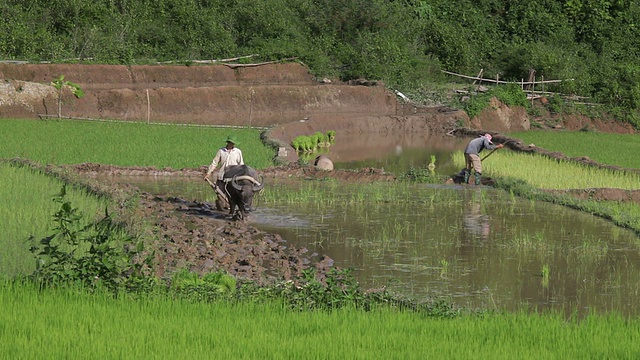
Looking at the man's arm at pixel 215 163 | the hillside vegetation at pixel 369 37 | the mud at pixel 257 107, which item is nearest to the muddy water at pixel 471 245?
the man's arm at pixel 215 163

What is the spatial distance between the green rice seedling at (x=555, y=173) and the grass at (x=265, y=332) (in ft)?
33.0

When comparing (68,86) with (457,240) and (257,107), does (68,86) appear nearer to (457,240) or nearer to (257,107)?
(257,107)

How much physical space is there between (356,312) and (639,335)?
2.07 meters

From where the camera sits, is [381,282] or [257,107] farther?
[257,107]

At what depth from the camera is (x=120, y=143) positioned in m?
21.2

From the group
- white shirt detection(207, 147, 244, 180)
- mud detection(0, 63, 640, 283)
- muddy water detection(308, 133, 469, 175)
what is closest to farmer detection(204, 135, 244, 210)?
white shirt detection(207, 147, 244, 180)

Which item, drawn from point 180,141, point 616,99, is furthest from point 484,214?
point 616,99

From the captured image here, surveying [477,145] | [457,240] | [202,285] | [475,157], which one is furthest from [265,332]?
[477,145]

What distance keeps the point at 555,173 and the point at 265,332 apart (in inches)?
506

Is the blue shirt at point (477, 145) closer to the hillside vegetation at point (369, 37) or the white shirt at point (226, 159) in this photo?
the white shirt at point (226, 159)

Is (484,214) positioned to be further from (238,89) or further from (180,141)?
(238,89)

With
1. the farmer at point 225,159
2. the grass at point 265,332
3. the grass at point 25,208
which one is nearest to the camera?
the grass at point 265,332

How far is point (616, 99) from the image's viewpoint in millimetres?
35031

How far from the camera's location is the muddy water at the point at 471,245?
10.4 meters
